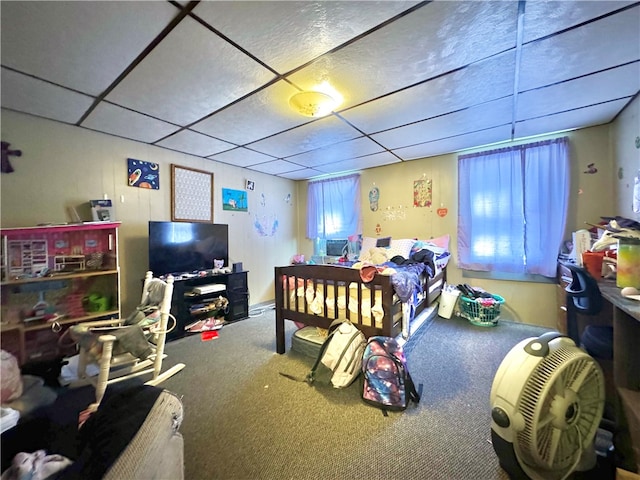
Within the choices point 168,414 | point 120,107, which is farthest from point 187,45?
point 168,414

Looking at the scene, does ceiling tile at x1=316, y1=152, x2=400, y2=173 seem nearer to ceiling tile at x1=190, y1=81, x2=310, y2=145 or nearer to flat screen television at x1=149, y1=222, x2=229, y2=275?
ceiling tile at x1=190, y1=81, x2=310, y2=145

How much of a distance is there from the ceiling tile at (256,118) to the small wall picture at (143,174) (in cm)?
91

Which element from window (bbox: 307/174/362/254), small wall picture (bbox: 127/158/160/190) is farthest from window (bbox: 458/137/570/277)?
small wall picture (bbox: 127/158/160/190)

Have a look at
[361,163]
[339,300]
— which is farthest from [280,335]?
[361,163]

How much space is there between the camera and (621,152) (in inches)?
89.6

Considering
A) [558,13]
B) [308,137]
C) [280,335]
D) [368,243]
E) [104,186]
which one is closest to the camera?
[558,13]

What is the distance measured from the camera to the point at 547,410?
1.01 meters

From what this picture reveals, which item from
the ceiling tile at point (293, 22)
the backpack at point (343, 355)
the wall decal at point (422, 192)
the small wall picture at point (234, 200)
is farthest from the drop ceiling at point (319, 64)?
the backpack at point (343, 355)

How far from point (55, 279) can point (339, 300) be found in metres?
2.35

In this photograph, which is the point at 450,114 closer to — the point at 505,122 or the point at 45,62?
the point at 505,122

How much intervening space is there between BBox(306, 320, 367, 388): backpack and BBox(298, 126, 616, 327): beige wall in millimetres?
2290

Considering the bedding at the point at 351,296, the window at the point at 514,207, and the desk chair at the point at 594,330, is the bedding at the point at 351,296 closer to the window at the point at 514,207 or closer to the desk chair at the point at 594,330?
the desk chair at the point at 594,330

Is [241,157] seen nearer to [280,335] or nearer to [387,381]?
[280,335]

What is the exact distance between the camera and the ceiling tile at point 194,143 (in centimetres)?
265
